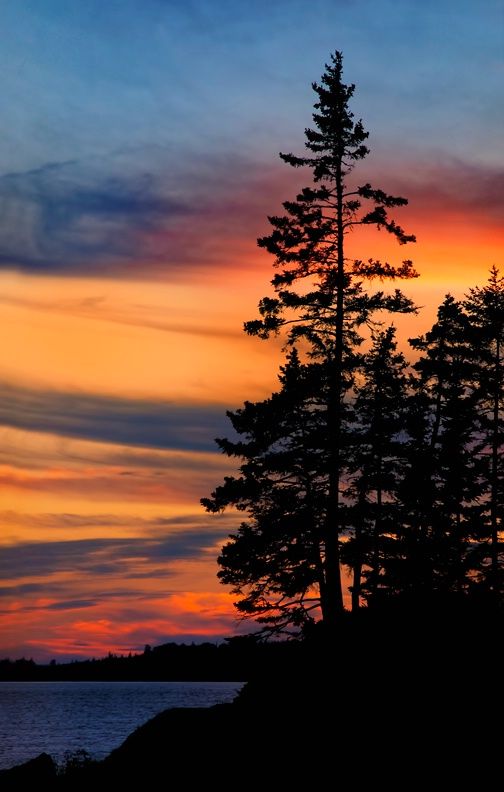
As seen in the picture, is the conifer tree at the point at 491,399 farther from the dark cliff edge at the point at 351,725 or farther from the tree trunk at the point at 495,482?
the dark cliff edge at the point at 351,725

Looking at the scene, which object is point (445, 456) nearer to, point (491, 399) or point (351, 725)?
point (491, 399)

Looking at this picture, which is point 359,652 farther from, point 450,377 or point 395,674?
point 450,377

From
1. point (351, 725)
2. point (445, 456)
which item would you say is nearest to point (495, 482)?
point (445, 456)

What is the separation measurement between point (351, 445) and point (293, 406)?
3.77m

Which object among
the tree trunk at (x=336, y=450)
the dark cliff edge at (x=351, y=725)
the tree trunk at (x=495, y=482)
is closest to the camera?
the dark cliff edge at (x=351, y=725)

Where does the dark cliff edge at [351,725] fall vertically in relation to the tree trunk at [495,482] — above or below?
below

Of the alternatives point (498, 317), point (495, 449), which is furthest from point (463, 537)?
point (498, 317)

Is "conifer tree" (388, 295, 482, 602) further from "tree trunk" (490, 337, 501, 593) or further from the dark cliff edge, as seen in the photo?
the dark cliff edge

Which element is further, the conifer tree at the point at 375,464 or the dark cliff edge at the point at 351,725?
the conifer tree at the point at 375,464

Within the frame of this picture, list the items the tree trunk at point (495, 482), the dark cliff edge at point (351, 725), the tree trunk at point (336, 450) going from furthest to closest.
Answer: the tree trunk at point (495, 482) < the tree trunk at point (336, 450) < the dark cliff edge at point (351, 725)

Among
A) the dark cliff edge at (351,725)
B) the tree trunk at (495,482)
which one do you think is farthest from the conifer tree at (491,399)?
the dark cliff edge at (351,725)

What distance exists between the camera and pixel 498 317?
44.7 meters

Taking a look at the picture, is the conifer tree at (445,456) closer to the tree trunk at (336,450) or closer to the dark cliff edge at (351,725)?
the tree trunk at (336,450)

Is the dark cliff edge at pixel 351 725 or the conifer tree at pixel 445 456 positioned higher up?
the conifer tree at pixel 445 456
